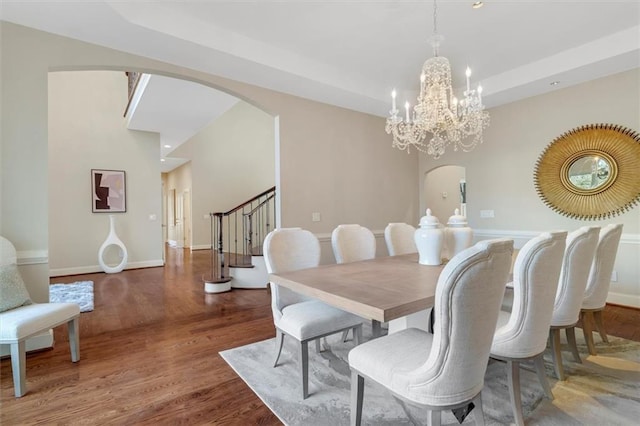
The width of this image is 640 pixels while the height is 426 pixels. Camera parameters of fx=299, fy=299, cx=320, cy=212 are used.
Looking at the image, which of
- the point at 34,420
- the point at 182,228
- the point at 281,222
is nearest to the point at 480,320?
the point at 34,420

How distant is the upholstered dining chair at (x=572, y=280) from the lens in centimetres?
182

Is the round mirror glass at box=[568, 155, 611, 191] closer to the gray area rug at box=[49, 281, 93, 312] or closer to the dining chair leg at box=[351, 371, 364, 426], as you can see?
the dining chair leg at box=[351, 371, 364, 426]

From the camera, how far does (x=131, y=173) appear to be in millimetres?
6418

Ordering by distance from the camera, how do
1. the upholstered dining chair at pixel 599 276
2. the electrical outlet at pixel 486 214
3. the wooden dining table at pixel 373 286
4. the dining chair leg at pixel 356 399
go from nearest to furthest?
the wooden dining table at pixel 373 286 → the dining chair leg at pixel 356 399 → the upholstered dining chair at pixel 599 276 → the electrical outlet at pixel 486 214

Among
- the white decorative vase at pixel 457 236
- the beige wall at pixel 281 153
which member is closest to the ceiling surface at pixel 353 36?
the beige wall at pixel 281 153

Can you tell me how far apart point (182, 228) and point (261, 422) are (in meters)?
9.60

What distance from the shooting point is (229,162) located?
31.0 feet

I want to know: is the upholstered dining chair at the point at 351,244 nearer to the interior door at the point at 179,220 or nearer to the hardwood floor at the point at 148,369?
the hardwood floor at the point at 148,369

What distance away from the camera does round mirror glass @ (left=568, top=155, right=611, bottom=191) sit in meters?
3.57

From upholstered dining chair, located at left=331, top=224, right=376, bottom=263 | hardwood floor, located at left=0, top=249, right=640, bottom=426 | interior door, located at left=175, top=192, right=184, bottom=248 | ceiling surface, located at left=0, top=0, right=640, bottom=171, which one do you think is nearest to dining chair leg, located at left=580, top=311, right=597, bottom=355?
hardwood floor, located at left=0, top=249, right=640, bottom=426

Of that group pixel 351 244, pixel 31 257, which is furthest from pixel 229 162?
pixel 351 244

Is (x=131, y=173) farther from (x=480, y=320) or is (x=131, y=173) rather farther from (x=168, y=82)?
(x=480, y=320)

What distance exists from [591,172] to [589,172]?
A: 20 mm

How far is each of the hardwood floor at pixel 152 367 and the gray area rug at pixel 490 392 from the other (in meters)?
0.15
